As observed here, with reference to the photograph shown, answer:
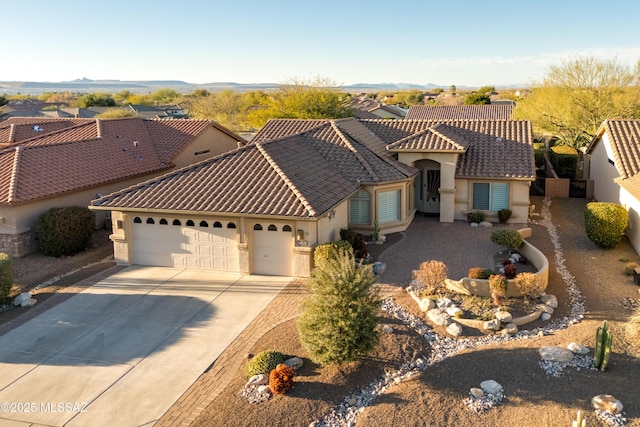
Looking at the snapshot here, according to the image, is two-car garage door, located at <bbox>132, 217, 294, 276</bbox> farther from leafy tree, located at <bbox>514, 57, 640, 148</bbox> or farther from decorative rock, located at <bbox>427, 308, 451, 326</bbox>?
leafy tree, located at <bbox>514, 57, 640, 148</bbox>

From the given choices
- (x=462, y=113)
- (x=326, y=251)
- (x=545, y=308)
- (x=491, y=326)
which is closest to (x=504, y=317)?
(x=491, y=326)

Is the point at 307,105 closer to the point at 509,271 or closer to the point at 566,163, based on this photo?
the point at 566,163

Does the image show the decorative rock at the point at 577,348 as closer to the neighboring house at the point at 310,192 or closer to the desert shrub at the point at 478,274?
the desert shrub at the point at 478,274

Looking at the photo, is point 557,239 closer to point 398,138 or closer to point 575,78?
point 398,138

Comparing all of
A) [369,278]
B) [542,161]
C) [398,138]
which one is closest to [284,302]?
[369,278]

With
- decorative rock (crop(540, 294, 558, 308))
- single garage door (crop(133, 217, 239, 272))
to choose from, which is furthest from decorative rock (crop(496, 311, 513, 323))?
single garage door (crop(133, 217, 239, 272))
